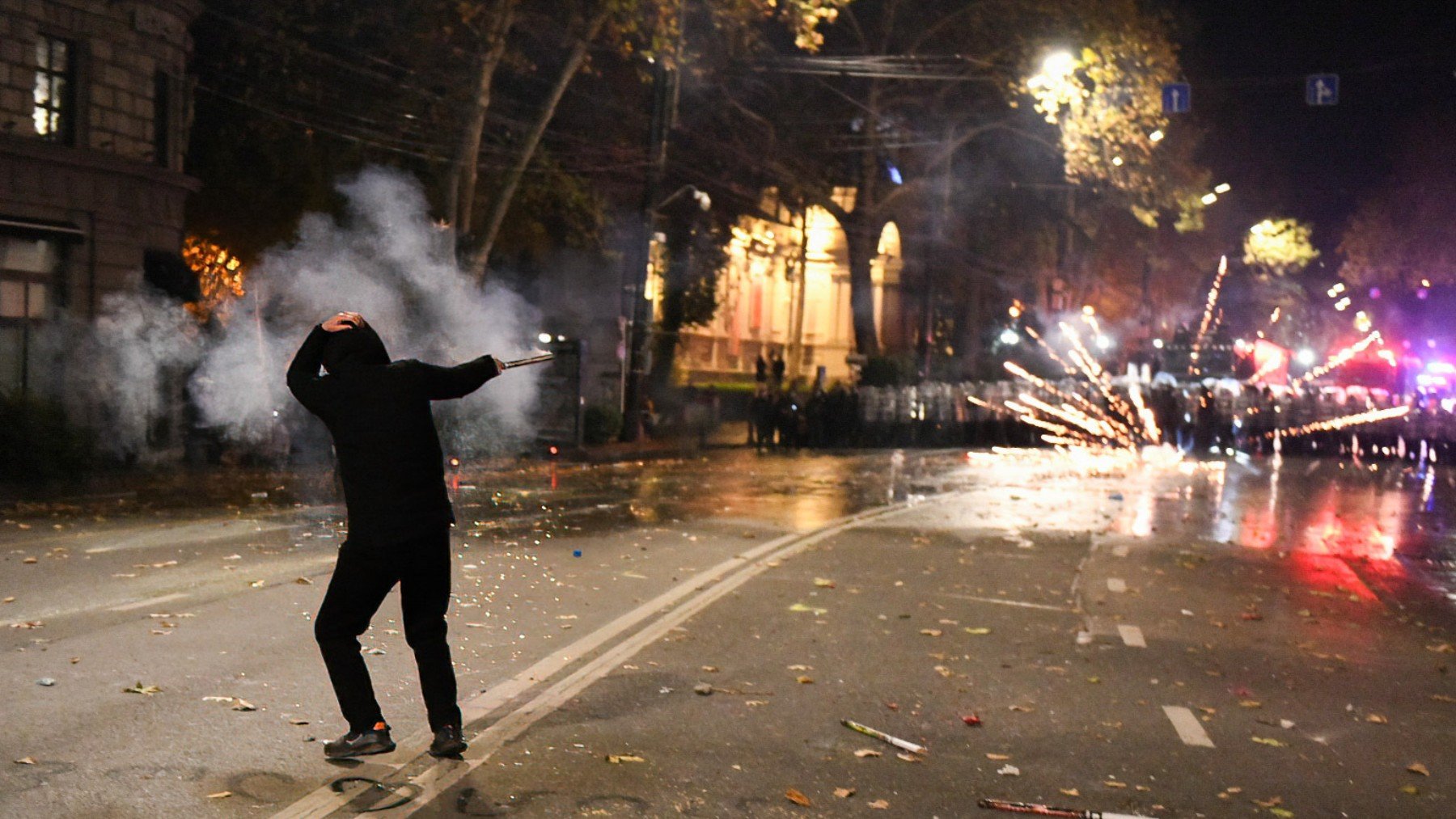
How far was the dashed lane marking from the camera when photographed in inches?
384

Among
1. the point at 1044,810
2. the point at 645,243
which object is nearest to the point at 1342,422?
the point at 645,243

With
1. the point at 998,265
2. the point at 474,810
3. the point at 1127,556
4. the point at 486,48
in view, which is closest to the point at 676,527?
the point at 1127,556

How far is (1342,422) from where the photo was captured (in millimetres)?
35938

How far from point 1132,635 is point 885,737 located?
3.80 meters

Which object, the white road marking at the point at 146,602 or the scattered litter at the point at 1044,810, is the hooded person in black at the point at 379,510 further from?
the white road marking at the point at 146,602

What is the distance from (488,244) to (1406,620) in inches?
697

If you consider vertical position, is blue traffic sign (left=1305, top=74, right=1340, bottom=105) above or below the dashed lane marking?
above

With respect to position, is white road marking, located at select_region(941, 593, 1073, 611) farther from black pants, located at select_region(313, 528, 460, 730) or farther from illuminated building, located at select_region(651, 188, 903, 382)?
illuminated building, located at select_region(651, 188, 903, 382)

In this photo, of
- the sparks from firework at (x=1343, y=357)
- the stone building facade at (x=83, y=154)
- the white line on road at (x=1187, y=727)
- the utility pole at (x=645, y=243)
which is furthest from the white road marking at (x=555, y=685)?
the sparks from firework at (x=1343, y=357)

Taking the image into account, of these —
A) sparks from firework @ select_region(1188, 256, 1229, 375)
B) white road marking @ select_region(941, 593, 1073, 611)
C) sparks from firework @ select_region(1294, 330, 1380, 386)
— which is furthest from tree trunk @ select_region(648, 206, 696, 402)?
sparks from firework @ select_region(1188, 256, 1229, 375)

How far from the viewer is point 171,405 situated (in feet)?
74.8

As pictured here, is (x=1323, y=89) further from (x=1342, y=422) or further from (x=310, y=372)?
(x=310, y=372)

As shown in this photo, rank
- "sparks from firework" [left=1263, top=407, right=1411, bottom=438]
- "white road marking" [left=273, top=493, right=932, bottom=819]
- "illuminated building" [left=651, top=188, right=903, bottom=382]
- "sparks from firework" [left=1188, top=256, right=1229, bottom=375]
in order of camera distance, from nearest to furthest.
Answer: "white road marking" [left=273, top=493, right=932, bottom=819] < "sparks from firework" [left=1263, top=407, right=1411, bottom=438] < "illuminated building" [left=651, top=188, right=903, bottom=382] < "sparks from firework" [left=1188, top=256, right=1229, bottom=375]

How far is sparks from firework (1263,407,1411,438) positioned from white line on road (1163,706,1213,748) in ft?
101
